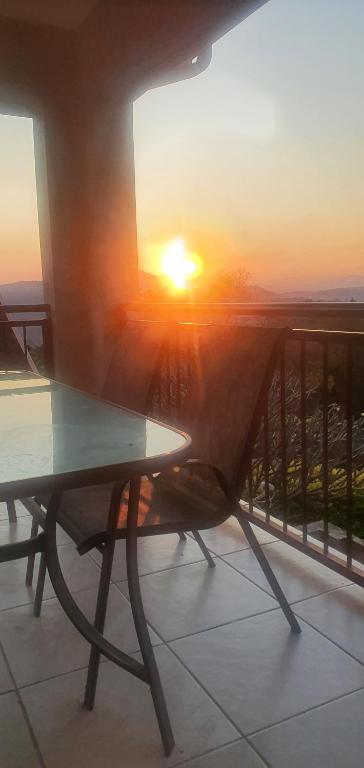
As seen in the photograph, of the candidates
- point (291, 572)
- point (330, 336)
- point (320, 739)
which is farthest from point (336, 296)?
point (320, 739)

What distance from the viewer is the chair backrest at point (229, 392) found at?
1.71 metres

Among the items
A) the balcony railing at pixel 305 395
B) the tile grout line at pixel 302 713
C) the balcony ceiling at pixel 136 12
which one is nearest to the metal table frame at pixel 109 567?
the tile grout line at pixel 302 713

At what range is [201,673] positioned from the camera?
1.68m

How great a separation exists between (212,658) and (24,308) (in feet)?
9.07

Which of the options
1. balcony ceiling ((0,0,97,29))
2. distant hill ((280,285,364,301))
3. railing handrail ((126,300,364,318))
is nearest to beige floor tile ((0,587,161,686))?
railing handrail ((126,300,364,318))

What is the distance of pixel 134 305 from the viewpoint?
390 cm

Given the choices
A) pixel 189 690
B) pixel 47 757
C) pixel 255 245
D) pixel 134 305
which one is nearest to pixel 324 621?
pixel 189 690

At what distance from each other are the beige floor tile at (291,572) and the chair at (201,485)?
29cm

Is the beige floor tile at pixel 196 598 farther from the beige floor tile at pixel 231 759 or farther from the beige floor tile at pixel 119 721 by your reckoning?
the beige floor tile at pixel 231 759

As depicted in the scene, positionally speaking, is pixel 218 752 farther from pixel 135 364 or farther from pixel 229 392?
pixel 135 364

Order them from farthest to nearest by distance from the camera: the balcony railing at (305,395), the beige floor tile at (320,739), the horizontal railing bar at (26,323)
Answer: the horizontal railing bar at (26,323) → the balcony railing at (305,395) → the beige floor tile at (320,739)

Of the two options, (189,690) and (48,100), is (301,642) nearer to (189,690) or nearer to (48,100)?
(189,690)

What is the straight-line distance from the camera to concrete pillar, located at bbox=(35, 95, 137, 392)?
12.7 ft

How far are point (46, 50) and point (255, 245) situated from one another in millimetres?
6610
